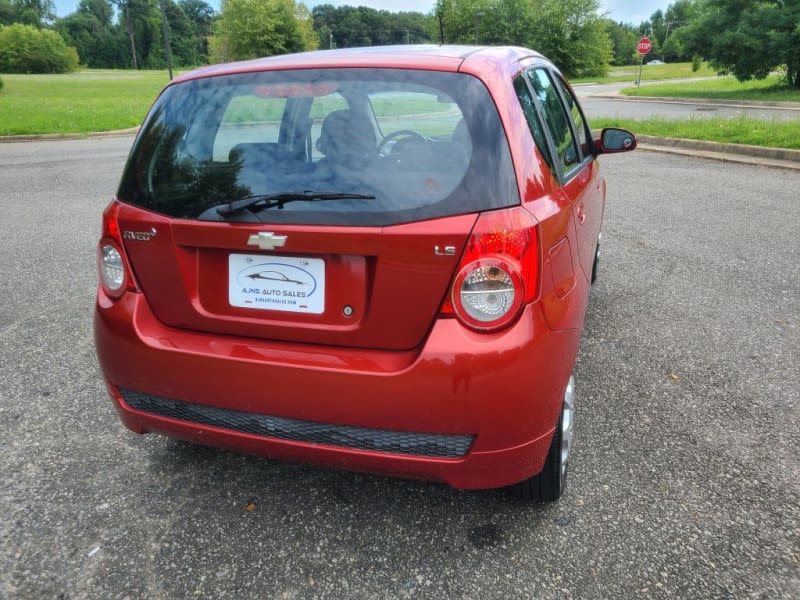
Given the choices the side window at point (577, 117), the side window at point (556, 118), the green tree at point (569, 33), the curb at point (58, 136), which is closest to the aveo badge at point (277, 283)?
the side window at point (556, 118)

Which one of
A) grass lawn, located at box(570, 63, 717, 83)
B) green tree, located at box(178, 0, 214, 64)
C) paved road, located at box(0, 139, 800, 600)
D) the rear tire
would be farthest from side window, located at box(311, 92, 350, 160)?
green tree, located at box(178, 0, 214, 64)

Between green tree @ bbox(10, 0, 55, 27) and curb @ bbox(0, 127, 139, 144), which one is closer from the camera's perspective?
curb @ bbox(0, 127, 139, 144)

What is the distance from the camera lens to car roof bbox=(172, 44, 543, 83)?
6.70 ft

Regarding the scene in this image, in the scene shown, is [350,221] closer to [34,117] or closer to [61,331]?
[61,331]

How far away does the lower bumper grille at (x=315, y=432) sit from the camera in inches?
75.7

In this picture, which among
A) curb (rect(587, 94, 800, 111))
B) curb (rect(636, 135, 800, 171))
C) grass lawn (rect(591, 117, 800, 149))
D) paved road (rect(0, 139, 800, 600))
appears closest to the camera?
paved road (rect(0, 139, 800, 600))

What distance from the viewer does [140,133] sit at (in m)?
2.35

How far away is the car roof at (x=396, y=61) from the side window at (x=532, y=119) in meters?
0.07

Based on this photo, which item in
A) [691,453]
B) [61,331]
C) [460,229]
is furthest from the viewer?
[61,331]

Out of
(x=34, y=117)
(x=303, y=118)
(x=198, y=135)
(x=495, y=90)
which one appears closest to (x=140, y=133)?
(x=198, y=135)

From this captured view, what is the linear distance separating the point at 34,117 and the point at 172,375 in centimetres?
2125

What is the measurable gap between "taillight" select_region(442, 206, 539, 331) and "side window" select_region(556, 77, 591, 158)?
1840 mm

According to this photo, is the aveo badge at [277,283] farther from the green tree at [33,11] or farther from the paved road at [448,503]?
the green tree at [33,11]

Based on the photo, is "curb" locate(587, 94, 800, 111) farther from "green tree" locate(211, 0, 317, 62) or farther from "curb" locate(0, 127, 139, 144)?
"green tree" locate(211, 0, 317, 62)
